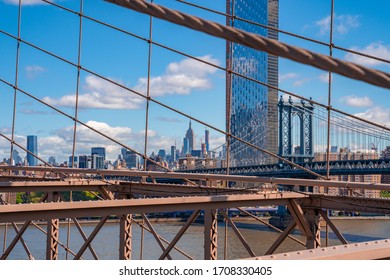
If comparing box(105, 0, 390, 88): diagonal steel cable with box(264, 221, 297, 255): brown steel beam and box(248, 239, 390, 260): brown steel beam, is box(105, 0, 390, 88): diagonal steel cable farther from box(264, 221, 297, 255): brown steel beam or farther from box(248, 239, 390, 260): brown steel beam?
box(264, 221, 297, 255): brown steel beam

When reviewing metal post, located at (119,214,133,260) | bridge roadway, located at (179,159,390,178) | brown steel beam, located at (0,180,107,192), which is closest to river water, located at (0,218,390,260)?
bridge roadway, located at (179,159,390,178)

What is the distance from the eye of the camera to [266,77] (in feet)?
307

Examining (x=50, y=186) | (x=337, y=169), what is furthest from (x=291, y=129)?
(x=50, y=186)

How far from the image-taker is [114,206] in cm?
504

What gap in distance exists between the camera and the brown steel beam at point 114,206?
472cm

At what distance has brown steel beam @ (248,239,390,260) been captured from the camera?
278 cm

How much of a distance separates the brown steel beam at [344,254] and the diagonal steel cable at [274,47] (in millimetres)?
767

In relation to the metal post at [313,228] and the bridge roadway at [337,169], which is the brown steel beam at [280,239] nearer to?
the metal post at [313,228]

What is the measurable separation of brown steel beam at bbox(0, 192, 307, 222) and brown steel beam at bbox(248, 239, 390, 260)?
2.28m

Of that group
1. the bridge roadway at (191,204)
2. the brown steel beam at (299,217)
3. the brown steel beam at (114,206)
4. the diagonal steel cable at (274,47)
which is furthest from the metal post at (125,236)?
the diagonal steel cable at (274,47)

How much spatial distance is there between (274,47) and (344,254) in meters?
0.90
